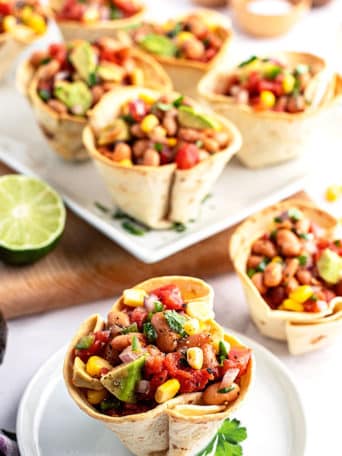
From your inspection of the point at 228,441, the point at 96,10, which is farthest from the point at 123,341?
the point at 96,10

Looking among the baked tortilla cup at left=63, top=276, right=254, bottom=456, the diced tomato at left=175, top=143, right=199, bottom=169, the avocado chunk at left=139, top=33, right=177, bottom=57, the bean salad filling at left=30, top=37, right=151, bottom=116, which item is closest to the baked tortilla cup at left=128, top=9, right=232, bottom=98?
the avocado chunk at left=139, top=33, right=177, bottom=57

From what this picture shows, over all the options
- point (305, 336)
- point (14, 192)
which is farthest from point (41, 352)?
point (305, 336)

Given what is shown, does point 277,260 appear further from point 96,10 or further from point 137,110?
point 96,10

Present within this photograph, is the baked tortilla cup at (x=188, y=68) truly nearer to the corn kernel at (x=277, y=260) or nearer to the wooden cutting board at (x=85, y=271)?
the wooden cutting board at (x=85, y=271)

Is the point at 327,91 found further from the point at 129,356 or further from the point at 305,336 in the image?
the point at 129,356

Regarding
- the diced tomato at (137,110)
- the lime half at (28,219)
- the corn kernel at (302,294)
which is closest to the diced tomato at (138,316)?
the corn kernel at (302,294)
